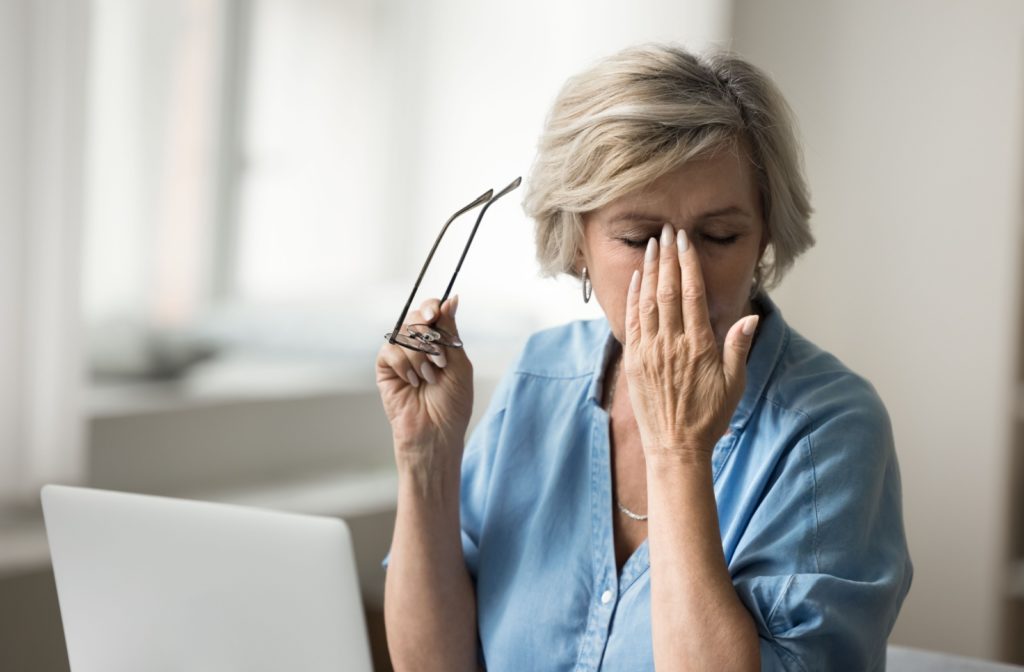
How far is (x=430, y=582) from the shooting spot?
1.33 metres

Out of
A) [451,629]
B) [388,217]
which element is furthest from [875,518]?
[388,217]

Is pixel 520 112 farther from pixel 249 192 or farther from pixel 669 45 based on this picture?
pixel 669 45

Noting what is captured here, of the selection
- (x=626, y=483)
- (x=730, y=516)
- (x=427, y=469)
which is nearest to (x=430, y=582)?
(x=427, y=469)

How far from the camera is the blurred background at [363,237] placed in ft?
6.21

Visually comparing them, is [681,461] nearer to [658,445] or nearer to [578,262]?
[658,445]

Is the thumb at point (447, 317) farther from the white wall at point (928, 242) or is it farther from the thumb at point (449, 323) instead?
the white wall at point (928, 242)

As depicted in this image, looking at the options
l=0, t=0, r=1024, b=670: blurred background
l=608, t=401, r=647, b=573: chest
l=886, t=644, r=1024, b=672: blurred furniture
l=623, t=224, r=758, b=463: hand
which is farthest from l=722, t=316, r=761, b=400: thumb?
l=0, t=0, r=1024, b=670: blurred background

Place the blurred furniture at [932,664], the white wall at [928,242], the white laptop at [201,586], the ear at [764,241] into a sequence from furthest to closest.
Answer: the white wall at [928,242] → the blurred furniture at [932,664] → the ear at [764,241] → the white laptop at [201,586]

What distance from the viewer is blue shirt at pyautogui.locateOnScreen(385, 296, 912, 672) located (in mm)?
1100

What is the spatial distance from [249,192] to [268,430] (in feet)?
1.85

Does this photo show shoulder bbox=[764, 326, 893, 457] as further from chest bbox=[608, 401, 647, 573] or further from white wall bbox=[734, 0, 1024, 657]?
white wall bbox=[734, 0, 1024, 657]

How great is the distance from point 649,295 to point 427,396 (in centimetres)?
34

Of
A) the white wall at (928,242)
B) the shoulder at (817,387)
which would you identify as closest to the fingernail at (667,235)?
the shoulder at (817,387)

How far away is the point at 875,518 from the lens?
1.16 metres
